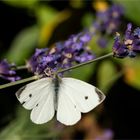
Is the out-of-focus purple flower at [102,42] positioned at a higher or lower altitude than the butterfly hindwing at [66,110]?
lower

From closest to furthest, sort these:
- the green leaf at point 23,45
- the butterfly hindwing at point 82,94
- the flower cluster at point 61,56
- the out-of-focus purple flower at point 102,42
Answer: the butterfly hindwing at point 82,94 < the flower cluster at point 61,56 < the out-of-focus purple flower at point 102,42 < the green leaf at point 23,45

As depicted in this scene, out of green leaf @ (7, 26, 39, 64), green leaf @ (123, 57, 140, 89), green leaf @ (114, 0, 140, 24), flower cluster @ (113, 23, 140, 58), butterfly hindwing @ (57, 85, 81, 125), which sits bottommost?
green leaf @ (123, 57, 140, 89)

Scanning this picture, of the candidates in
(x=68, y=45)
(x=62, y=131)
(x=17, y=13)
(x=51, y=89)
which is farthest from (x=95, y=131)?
(x=51, y=89)

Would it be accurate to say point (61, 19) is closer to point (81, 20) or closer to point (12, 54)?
point (81, 20)

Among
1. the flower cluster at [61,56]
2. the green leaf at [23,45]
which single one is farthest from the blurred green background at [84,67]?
the flower cluster at [61,56]

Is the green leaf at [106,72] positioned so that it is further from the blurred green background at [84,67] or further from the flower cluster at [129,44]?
the flower cluster at [129,44]

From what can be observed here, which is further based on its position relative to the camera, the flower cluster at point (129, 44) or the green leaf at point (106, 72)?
the green leaf at point (106, 72)

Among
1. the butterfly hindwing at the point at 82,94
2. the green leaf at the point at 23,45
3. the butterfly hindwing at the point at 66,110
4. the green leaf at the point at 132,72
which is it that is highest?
the butterfly hindwing at the point at 82,94

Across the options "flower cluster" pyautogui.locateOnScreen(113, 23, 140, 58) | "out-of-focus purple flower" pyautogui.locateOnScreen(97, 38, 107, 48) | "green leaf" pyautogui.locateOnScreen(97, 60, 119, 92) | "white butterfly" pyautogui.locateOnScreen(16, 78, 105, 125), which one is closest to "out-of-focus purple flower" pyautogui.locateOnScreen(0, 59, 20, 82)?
"white butterfly" pyautogui.locateOnScreen(16, 78, 105, 125)

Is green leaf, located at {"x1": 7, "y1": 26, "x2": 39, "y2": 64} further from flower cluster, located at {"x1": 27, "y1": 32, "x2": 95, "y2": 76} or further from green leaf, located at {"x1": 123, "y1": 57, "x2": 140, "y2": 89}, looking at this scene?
flower cluster, located at {"x1": 27, "y1": 32, "x2": 95, "y2": 76}
